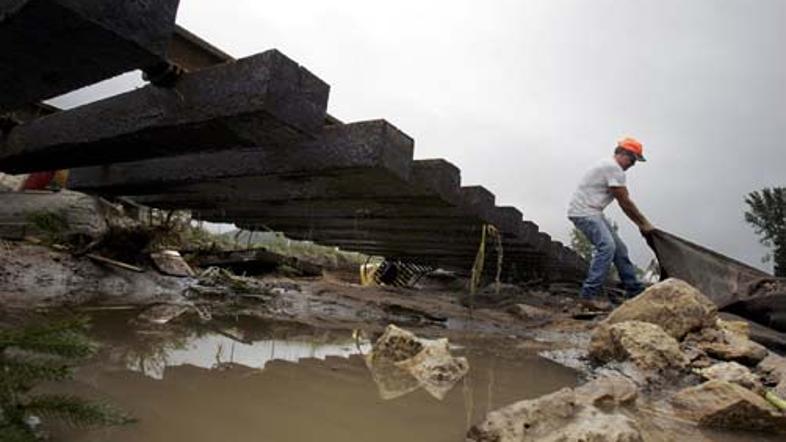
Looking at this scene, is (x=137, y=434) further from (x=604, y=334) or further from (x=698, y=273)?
(x=698, y=273)

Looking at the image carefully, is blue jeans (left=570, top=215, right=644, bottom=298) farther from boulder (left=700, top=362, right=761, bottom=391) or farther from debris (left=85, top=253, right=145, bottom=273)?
debris (left=85, top=253, right=145, bottom=273)

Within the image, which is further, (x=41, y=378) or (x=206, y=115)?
(x=206, y=115)

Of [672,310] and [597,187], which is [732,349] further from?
[597,187]

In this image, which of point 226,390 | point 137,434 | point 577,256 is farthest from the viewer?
point 577,256

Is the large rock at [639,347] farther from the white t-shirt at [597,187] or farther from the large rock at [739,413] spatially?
the white t-shirt at [597,187]

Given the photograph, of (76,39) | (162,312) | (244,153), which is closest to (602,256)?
(244,153)

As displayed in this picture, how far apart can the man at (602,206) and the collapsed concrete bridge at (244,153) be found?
0.60 m

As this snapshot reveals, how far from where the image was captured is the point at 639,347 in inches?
114

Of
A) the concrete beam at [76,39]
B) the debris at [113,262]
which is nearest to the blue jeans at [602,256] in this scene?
the debris at [113,262]

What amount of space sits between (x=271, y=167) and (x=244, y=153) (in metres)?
0.31

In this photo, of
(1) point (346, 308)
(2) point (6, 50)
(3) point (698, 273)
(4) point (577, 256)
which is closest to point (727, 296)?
(3) point (698, 273)

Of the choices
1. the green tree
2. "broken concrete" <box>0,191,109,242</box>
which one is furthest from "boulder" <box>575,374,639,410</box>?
"broken concrete" <box>0,191,109,242</box>

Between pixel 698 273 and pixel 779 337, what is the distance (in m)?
A: 1.13

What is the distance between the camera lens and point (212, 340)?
105 inches
